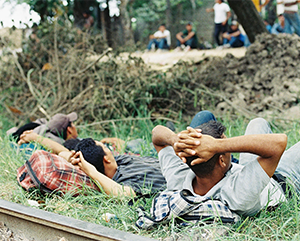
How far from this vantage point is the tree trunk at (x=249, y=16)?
6695mm

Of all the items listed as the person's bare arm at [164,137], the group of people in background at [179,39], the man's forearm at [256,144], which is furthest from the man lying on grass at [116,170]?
the group of people in background at [179,39]

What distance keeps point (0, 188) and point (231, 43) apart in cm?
793

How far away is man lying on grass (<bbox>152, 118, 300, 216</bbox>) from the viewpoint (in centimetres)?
201

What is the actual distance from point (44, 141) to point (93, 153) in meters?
1.25

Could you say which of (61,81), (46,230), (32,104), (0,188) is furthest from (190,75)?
(46,230)

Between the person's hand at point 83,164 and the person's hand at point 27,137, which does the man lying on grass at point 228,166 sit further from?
the person's hand at point 27,137

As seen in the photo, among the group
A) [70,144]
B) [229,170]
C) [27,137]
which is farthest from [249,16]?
[229,170]

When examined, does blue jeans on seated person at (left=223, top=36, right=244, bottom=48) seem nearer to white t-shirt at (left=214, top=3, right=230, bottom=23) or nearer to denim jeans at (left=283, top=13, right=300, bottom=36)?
denim jeans at (left=283, top=13, right=300, bottom=36)

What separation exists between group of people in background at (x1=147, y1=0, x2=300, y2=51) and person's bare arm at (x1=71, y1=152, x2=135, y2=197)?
524cm

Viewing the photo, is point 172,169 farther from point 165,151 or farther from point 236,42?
point 236,42

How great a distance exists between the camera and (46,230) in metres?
2.48

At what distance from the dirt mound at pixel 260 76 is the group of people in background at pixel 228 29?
1.44 m

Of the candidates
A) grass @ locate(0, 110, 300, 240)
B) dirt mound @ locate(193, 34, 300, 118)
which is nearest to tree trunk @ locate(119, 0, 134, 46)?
dirt mound @ locate(193, 34, 300, 118)

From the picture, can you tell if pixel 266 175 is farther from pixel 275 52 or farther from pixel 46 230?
pixel 275 52
